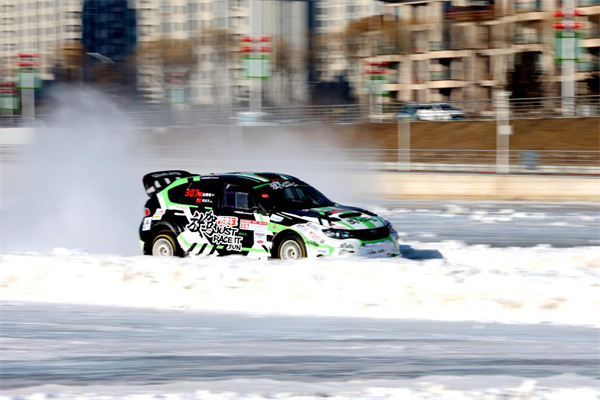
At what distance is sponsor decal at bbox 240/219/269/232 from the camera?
12055 mm

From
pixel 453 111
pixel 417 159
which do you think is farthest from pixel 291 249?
pixel 453 111

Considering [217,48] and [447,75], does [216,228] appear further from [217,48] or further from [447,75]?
[217,48]

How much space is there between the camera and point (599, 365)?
7.26 m

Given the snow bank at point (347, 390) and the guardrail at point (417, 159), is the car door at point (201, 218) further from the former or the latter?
the guardrail at point (417, 159)

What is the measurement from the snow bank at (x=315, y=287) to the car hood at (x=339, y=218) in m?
1.06

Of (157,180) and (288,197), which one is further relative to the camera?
(157,180)

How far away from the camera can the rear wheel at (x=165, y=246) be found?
12.8 meters

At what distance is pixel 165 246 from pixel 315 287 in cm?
372

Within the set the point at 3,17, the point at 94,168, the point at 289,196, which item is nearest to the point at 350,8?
the point at 3,17

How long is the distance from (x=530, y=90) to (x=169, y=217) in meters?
42.1

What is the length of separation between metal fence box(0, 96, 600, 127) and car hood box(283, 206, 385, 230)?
77.3ft

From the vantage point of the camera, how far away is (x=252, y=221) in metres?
12.2

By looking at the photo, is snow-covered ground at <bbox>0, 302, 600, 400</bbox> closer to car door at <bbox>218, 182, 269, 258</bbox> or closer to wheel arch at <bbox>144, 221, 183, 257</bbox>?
car door at <bbox>218, 182, 269, 258</bbox>

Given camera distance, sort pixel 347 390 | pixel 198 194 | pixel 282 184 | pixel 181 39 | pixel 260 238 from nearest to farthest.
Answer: pixel 347 390, pixel 260 238, pixel 198 194, pixel 282 184, pixel 181 39
